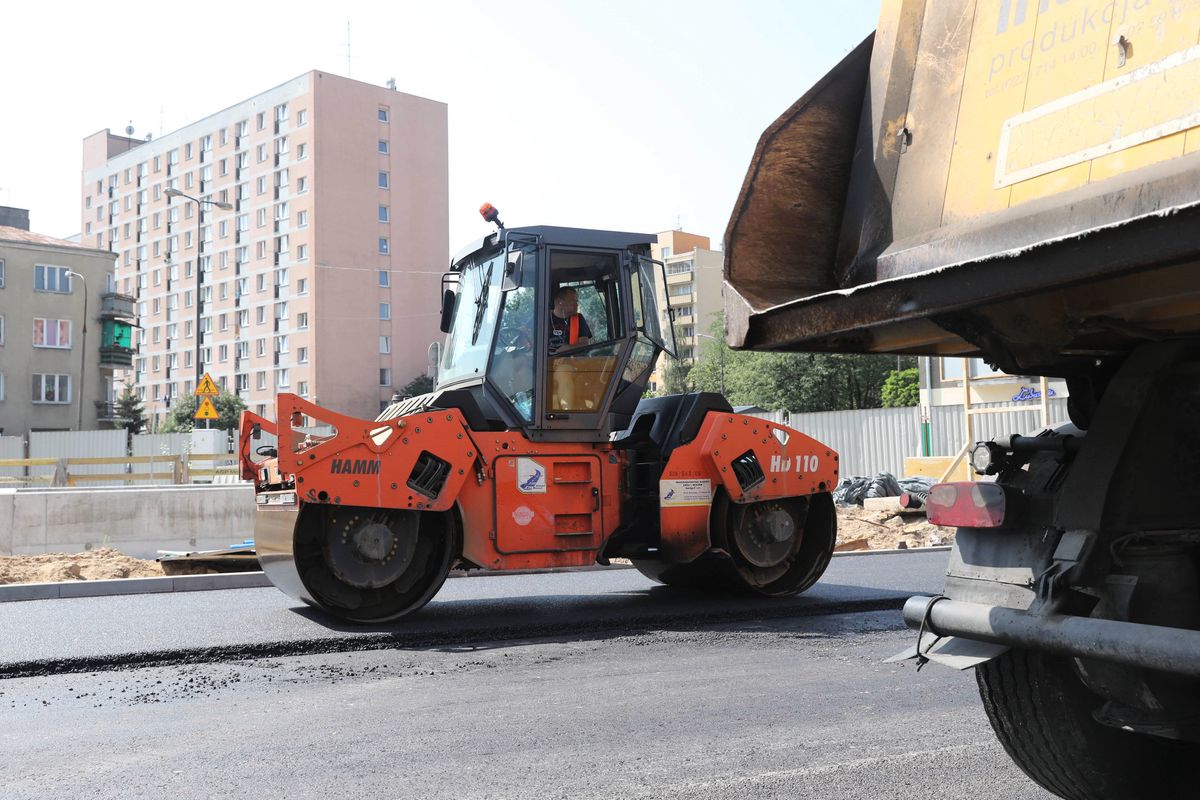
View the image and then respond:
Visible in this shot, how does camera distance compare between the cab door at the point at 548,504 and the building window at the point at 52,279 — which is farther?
the building window at the point at 52,279

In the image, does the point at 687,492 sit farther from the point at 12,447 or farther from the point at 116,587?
the point at 12,447

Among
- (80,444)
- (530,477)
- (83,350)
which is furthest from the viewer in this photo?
(83,350)

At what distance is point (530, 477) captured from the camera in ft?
26.3

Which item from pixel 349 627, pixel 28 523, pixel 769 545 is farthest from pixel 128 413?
pixel 769 545

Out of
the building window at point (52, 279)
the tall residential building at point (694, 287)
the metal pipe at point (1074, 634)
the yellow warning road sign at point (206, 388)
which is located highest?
the tall residential building at point (694, 287)

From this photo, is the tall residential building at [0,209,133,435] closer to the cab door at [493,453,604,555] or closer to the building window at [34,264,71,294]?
the building window at [34,264,71,294]

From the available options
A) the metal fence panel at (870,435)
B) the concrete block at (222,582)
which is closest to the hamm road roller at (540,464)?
the concrete block at (222,582)

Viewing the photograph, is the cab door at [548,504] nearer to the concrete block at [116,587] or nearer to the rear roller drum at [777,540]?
the rear roller drum at [777,540]

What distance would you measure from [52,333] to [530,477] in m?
56.1

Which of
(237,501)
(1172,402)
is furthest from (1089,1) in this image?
(237,501)

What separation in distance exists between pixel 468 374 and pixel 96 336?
184ft

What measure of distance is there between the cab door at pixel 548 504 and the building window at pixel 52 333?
55504 mm

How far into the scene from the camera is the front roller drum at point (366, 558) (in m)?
7.40

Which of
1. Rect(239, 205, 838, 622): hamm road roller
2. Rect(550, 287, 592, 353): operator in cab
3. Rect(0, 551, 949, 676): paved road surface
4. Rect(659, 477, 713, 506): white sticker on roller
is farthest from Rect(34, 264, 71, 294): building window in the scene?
Rect(659, 477, 713, 506): white sticker on roller
